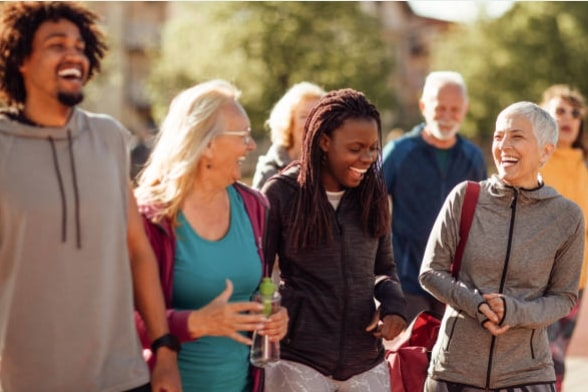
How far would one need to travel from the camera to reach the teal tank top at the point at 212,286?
349 cm

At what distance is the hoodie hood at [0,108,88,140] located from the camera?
305 cm

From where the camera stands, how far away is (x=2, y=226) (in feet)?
9.87

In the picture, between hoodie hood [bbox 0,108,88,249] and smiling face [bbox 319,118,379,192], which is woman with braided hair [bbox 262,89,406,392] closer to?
smiling face [bbox 319,118,379,192]

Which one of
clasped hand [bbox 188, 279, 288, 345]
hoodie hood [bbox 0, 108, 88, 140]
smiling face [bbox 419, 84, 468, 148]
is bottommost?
clasped hand [bbox 188, 279, 288, 345]

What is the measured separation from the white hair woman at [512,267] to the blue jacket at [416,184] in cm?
180

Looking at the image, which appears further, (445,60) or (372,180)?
(445,60)

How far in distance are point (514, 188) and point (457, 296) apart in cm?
53

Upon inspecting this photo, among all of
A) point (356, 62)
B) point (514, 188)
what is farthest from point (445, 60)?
point (514, 188)

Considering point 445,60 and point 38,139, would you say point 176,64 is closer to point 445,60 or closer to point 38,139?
point 445,60

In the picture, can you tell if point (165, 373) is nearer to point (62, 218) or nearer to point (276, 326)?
point (276, 326)

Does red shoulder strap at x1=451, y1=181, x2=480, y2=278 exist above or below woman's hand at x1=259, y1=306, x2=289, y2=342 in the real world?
above

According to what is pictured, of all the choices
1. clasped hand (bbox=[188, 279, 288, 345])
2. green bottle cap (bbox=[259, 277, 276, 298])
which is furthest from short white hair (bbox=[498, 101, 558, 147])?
clasped hand (bbox=[188, 279, 288, 345])

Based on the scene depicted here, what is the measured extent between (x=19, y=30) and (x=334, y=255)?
160 centimetres

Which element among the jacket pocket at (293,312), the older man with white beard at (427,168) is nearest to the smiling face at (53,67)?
the jacket pocket at (293,312)
